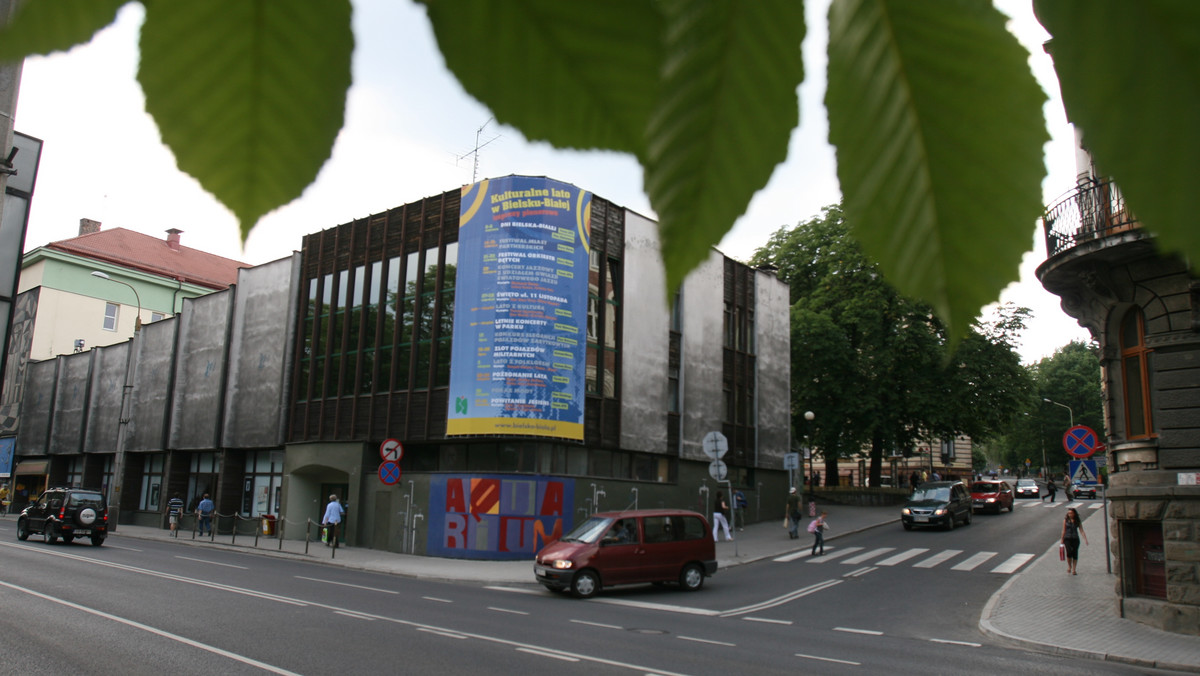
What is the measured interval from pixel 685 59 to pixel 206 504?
32.9 m

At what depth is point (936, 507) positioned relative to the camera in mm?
27484

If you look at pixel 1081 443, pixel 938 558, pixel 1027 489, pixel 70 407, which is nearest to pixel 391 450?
pixel 938 558

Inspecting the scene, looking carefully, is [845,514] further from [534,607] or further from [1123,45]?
[1123,45]

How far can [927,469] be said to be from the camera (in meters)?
35.4

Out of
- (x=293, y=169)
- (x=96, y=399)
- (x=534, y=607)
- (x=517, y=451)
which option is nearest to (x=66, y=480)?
(x=96, y=399)

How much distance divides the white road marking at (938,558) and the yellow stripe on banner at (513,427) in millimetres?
10000

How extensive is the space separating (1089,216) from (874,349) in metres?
0.55

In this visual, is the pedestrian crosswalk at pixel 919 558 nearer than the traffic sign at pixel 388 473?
No

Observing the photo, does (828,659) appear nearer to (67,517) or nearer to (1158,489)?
(1158,489)

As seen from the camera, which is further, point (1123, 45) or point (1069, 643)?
point (1069, 643)

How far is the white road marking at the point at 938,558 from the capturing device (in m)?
20.3

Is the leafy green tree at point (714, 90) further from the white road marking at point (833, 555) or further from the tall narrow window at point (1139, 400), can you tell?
the white road marking at point (833, 555)

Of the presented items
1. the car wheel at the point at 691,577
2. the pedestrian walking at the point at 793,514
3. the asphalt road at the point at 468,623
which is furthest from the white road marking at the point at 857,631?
the pedestrian walking at the point at 793,514

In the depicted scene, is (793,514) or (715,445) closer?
(715,445)
